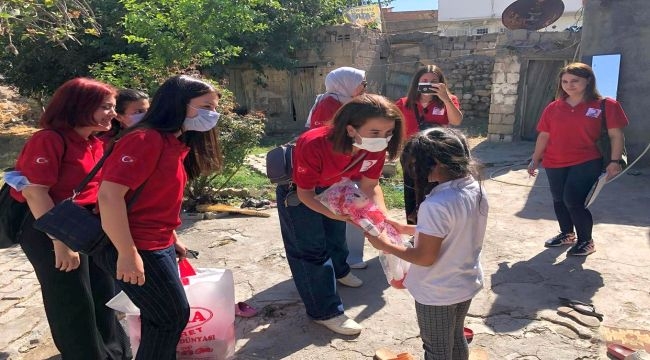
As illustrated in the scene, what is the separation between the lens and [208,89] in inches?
83.0

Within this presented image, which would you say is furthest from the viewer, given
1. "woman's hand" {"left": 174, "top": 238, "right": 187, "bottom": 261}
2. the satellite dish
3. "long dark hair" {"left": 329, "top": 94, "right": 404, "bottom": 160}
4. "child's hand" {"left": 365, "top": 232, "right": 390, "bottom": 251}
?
the satellite dish

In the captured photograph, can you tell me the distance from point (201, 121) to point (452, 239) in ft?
3.85

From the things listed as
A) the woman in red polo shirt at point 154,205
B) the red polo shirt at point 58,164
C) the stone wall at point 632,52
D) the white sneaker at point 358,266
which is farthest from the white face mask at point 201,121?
the stone wall at point 632,52

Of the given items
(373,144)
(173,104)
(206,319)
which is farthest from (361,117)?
(206,319)

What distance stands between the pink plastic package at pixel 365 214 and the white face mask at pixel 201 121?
0.70m

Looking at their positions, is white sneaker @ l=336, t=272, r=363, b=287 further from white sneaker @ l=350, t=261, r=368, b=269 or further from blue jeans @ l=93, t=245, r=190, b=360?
blue jeans @ l=93, t=245, r=190, b=360

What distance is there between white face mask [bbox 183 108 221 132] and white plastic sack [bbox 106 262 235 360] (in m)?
0.82

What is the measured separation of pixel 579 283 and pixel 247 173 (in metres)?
5.56

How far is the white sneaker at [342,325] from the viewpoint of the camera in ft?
9.80

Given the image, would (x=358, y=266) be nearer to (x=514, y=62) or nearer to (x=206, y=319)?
(x=206, y=319)

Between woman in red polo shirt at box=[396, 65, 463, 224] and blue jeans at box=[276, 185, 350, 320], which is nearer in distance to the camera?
blue jeans at box=[276, 185, 350, 320]

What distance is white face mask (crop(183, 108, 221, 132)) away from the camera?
2.09 metres

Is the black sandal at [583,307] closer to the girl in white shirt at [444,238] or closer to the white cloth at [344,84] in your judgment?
the girl in white shirt at [444,238]

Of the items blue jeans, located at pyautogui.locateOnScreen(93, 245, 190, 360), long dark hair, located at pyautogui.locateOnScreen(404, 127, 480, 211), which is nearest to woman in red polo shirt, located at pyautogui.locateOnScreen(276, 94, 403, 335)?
long dark hair, located at pyautogui.locateOnScreen(404, 127, 480, 211)
